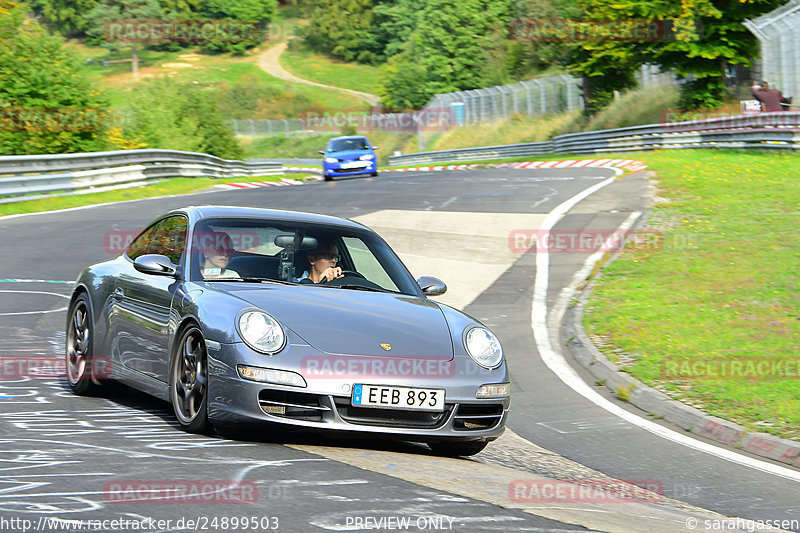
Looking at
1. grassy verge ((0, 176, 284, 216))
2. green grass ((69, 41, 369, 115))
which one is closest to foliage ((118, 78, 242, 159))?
grassy verge ((0, 176, 284, 216))

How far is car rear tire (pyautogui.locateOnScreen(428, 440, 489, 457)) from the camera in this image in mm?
6410

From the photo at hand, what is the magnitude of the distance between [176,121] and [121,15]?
3765 inches

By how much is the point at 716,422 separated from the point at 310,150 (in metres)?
88.6

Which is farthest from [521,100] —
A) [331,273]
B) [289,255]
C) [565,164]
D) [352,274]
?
[289,255]

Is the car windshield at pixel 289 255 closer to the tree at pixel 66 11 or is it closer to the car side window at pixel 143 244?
the car side window at pixel 143 244

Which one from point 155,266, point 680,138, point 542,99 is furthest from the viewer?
point 542,99

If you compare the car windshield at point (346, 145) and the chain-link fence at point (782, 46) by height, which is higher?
the chain-link fence at point (782, 46)

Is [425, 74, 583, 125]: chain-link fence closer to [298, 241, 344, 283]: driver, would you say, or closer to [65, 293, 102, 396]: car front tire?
[65, 293, 102, 396]: car front tire

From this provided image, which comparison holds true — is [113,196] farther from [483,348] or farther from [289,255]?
[483,348]

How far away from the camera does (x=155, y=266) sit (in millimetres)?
6762

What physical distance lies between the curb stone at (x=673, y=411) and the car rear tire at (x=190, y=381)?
397cm

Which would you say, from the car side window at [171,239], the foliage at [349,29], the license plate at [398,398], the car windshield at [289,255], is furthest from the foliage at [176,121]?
the foliage at [349,29]

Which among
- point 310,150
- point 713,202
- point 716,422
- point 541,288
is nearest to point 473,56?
point 310,150

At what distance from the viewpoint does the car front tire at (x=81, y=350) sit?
24.8 feet
